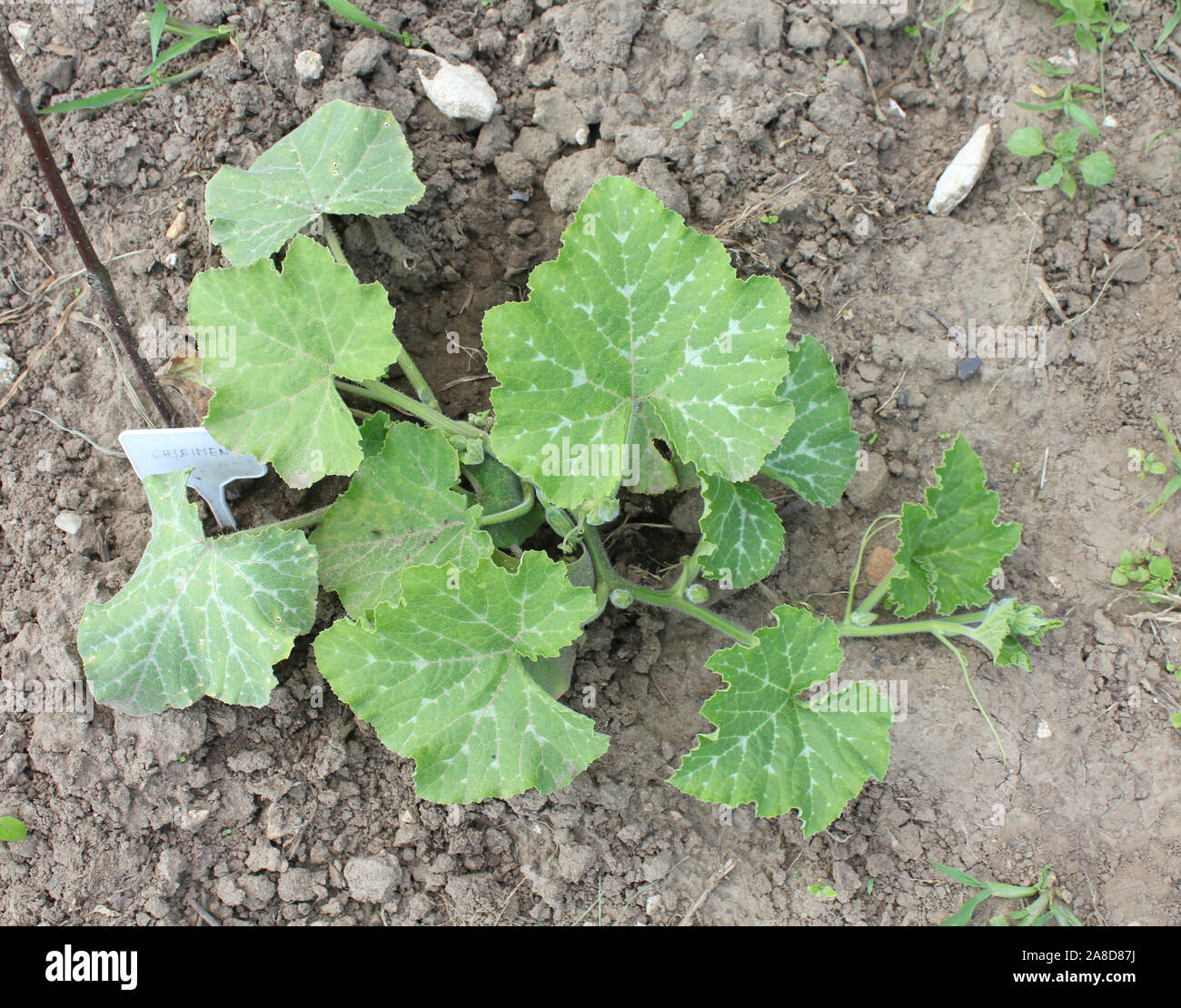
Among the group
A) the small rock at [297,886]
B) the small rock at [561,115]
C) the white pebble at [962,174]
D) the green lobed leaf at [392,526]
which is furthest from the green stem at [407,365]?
the white pebble at [962,174]

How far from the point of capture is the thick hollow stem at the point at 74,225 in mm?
2031

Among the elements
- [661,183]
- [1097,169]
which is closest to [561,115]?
[661,183]

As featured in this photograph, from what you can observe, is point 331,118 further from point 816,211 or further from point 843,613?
point 843,613

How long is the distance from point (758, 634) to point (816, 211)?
1.57 m

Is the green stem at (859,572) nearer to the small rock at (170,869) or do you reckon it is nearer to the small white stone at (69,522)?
the small rock at (170,869)

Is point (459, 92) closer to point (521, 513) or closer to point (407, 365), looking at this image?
point (407, 365)

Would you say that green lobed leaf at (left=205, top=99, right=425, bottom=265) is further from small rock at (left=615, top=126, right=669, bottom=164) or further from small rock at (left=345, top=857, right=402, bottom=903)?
small rock at (left=345, top=857, right=402, bottom=903)

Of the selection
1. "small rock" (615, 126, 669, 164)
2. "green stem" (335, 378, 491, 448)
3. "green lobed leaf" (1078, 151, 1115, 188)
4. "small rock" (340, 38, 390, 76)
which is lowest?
"green stem" (335, 378, 491, 448)

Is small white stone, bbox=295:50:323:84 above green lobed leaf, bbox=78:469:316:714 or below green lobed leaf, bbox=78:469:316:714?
above

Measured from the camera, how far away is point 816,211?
310 cm

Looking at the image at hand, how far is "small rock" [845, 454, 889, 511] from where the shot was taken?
2988mm

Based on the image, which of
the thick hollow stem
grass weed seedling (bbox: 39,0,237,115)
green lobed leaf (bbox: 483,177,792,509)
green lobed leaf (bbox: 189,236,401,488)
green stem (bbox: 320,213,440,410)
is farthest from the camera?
grass weed seedling (bbox: 39,0,237,115)

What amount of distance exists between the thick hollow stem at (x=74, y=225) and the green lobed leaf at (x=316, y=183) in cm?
38

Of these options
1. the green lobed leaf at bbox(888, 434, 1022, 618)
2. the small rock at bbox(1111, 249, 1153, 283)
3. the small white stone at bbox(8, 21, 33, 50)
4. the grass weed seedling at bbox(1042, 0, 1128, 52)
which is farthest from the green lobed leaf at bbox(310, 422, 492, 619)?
the grass weed seedling at bbox(1042, 0, 1128, 52)
